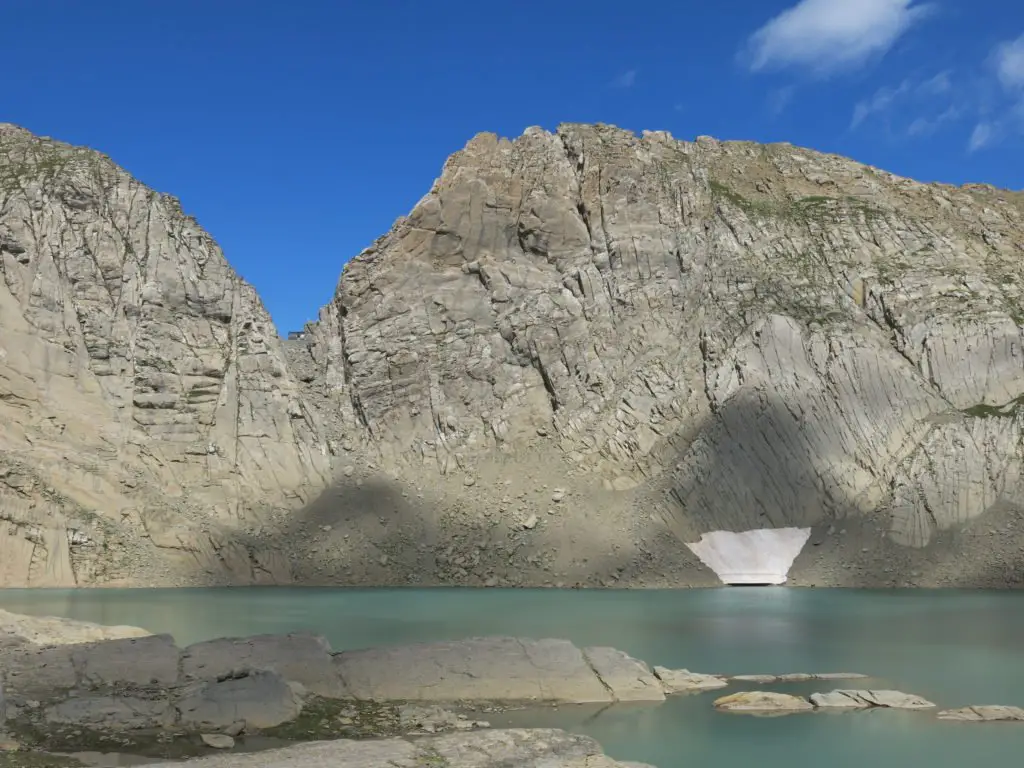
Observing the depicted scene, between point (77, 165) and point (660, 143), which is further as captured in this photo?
point (660, 143)

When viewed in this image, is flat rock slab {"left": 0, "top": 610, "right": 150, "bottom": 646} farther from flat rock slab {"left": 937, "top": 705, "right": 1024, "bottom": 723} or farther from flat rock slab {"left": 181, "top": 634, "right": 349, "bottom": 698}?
flat rock slab {"left": 937, "top": 705, "right": 1024, "bottom": 723}

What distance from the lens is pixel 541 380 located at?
72000 millimetres

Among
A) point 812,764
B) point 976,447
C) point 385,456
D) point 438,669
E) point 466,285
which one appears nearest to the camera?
point 812,764

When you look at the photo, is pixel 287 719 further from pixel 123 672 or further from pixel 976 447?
pixel 976 447

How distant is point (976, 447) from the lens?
59.5 m

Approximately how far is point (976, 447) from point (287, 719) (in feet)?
179

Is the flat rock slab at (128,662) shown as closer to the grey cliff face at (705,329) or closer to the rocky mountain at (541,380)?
the rocky mountain at (541,380)

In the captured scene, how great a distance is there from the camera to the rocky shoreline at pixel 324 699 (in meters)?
13.4

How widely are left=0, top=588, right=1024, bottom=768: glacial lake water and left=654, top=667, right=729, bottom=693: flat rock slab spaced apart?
2.16ft

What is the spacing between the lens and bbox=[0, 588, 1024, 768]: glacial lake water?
49.5ft

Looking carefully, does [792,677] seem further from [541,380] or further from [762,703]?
[541,380]

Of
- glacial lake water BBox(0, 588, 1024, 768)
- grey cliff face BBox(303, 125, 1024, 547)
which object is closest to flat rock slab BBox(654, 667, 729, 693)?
glacial lake water BBox(0, 588, 1024, 768)

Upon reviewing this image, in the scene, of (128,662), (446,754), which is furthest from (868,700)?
(128,662)

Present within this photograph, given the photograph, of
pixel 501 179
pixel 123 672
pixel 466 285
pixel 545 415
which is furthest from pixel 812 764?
pixel 501 179
